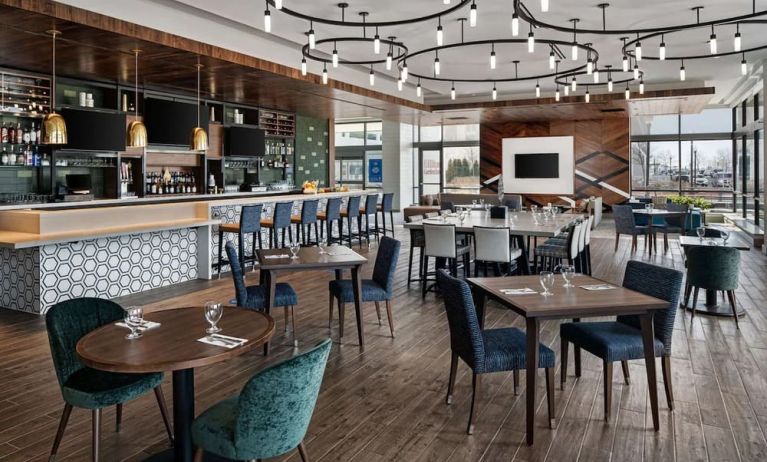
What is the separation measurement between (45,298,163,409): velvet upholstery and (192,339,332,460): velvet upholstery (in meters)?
0.64

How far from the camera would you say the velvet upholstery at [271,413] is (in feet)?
7.14

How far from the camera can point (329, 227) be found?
1024cm

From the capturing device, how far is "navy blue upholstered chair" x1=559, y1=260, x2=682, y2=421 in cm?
338

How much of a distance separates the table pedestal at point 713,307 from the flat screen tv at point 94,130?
26.9 feet

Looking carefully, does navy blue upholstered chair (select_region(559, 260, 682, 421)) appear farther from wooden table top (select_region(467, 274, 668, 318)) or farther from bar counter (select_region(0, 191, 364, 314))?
bar counter (select_region(0, 191, 364, 314))

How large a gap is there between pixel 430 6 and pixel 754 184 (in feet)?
32.5

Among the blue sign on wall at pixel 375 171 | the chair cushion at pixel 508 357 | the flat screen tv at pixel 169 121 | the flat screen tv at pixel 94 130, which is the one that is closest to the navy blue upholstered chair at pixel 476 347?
the chair cushion at pixel 508 357

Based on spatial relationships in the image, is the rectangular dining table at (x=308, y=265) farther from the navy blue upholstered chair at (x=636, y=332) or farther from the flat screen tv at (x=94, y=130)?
the flat screen tv at (x=94, y=130)

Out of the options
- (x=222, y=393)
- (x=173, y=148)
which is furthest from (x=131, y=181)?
(x=222, y=393)

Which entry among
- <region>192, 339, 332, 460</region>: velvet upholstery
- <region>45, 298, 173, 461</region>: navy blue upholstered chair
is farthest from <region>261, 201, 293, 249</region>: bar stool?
<region>192, 339, 332, 460</region>: velvet upholstery

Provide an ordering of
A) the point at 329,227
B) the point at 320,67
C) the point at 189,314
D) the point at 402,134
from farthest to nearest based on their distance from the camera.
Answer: the point at 402,134
the point at 329,227
the point at 320,67
the point at 189,314

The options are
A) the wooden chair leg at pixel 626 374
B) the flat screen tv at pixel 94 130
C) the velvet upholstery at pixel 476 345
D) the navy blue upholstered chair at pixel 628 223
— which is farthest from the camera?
the navy blue upholstered chair at pixel 628 223

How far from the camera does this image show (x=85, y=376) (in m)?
2.91

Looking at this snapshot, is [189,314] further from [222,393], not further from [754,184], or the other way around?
[754,184]
